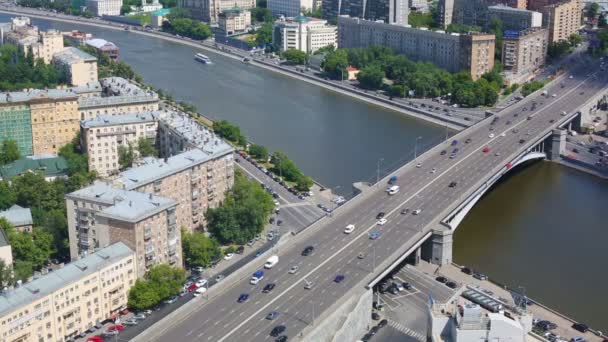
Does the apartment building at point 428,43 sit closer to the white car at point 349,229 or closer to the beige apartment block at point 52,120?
the beige apartment block at point 52,120

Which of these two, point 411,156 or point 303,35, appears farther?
point 303,35

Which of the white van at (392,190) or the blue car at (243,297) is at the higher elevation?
the white van at (392,190)

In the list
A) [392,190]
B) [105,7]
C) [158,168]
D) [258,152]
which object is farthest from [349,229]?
[105,7]

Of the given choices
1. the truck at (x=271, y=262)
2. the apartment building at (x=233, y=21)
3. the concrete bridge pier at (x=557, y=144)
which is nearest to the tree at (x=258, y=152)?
the truck at (x=271, y=262)

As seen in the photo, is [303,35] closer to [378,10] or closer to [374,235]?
[378,10]

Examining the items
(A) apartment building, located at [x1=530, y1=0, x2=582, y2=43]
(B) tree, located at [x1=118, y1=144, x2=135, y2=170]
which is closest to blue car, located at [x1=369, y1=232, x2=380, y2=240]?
(B) tree, located at [x1=118, y1=144, x2=135, y2=170]

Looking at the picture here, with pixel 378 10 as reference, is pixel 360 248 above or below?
below
